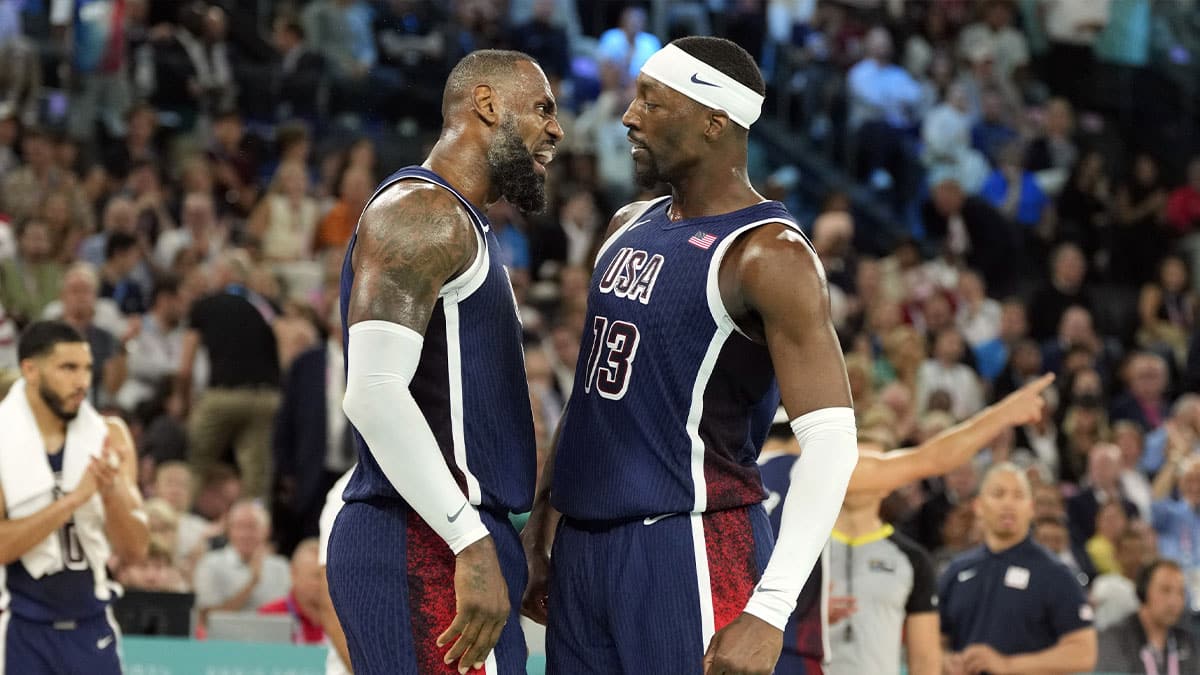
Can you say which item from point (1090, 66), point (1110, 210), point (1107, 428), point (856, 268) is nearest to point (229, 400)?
point (856, 268)

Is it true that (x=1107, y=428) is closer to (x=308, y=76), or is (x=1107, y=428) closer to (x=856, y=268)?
(x=856, y=268)

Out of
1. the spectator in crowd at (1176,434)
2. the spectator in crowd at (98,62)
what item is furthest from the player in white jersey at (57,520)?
the spectator in crowd at (1176,434)

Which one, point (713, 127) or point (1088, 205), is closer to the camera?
point (713, 127)

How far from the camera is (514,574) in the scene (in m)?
4.77

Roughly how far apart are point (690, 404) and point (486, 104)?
98 centimetres

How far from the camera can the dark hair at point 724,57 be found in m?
5.02

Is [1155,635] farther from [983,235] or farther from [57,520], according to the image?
[983,235]

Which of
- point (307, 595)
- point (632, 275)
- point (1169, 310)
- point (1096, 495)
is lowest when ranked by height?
point (1096, 495)

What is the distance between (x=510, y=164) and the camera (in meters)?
4.86

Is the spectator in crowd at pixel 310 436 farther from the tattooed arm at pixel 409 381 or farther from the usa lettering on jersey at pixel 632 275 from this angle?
the tattooed arm at pixel 409 381

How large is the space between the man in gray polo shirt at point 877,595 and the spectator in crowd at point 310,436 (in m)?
4.43

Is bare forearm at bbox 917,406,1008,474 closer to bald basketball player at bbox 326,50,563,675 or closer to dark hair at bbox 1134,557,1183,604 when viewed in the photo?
bald basketball player at bbox 326,50,563,675

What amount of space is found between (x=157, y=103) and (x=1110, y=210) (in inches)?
384

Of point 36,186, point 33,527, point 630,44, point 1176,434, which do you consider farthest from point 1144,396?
point 33,527
